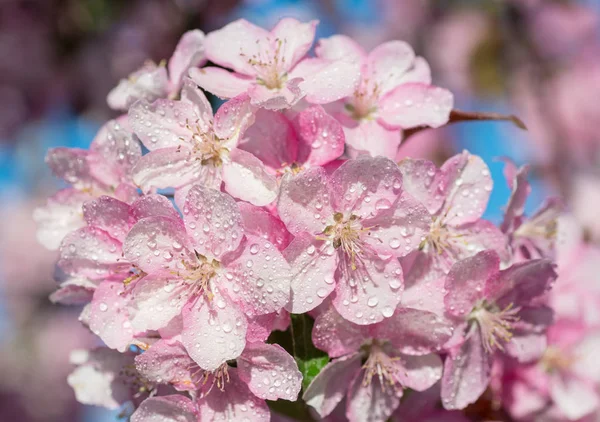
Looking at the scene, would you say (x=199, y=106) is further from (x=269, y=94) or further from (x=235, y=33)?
(x=235, y=33)

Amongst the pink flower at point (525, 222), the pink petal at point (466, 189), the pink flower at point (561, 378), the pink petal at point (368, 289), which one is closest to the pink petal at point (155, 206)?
the pink petal at point (368, 289)

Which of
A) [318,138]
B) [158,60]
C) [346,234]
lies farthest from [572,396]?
[158,60]

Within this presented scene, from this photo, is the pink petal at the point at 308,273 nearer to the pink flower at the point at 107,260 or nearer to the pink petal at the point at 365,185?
the pink petal at the point at 365,185

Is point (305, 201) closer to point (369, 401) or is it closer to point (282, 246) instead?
point (282, 246)

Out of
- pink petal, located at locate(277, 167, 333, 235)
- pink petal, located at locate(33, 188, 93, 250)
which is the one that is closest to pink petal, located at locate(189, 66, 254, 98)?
pink petal, located at locate(277, 167, 333, 235)

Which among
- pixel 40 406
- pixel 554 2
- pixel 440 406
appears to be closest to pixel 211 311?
→ pixel 440 406
